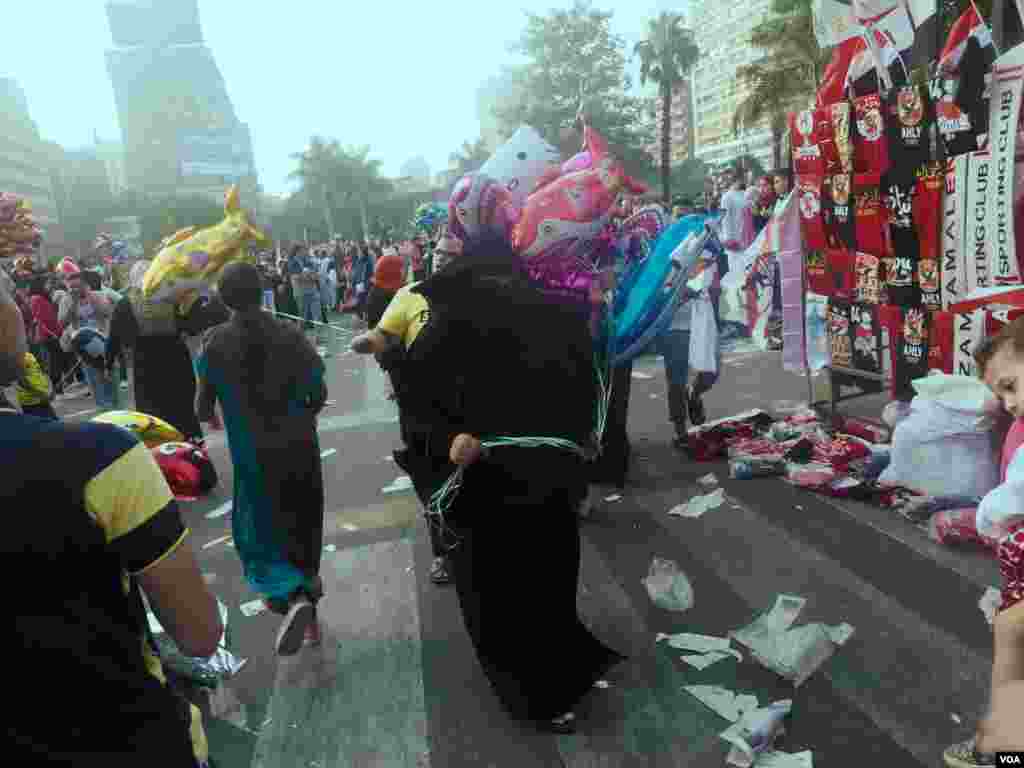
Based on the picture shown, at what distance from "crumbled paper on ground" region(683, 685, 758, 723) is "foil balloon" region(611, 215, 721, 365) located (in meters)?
2.26

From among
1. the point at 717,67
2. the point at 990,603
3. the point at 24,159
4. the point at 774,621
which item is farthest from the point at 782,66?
the point at 717,67

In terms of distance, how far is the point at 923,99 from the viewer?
4.72m

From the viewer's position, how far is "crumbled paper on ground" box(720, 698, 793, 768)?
8.83 feet

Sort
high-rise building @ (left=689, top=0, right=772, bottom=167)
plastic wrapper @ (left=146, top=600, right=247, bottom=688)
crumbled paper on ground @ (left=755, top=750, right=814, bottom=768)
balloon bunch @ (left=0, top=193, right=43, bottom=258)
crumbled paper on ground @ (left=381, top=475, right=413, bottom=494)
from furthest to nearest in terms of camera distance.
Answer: high-rise building @ (left=689, top=0, right=772, bottom=167) < crumbled paper on ground @ (left=381, top=475, right=413, bottom=494) < balloon bunch @ (left=0, top=193, right=43, bottom=258) < plastic wrapper @ (left=146, top=600, right=247, bottom=688) < crumbled paper on ground @ (left=755, top=750, right=814, bottom=768)

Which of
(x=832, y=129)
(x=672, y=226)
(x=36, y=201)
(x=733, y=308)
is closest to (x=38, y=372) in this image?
(x=672, y=226)

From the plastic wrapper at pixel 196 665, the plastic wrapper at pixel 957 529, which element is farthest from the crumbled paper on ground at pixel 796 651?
the plastic wrapper at pixel 196 665

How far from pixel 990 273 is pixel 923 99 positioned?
3.70 ft

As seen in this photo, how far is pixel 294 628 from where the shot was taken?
11.9 feet

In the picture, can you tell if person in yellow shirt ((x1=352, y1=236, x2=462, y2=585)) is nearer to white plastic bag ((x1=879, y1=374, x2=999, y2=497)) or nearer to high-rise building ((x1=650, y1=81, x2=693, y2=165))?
white plastic bag ((x1=879, y1=374, x2=999, y2=497))

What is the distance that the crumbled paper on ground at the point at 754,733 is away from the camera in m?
2.69

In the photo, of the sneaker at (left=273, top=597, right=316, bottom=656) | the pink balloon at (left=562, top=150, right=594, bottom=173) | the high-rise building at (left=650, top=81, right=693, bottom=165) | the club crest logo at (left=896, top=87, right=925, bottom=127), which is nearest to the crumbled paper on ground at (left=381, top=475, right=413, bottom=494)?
the sneaker at (left=273, top=597, right=316, bottom=656)

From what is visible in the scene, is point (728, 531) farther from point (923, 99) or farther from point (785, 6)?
point (785, 6)

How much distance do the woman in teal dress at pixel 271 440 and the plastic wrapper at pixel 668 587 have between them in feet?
5.44

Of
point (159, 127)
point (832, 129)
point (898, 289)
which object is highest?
point (159, 127)
